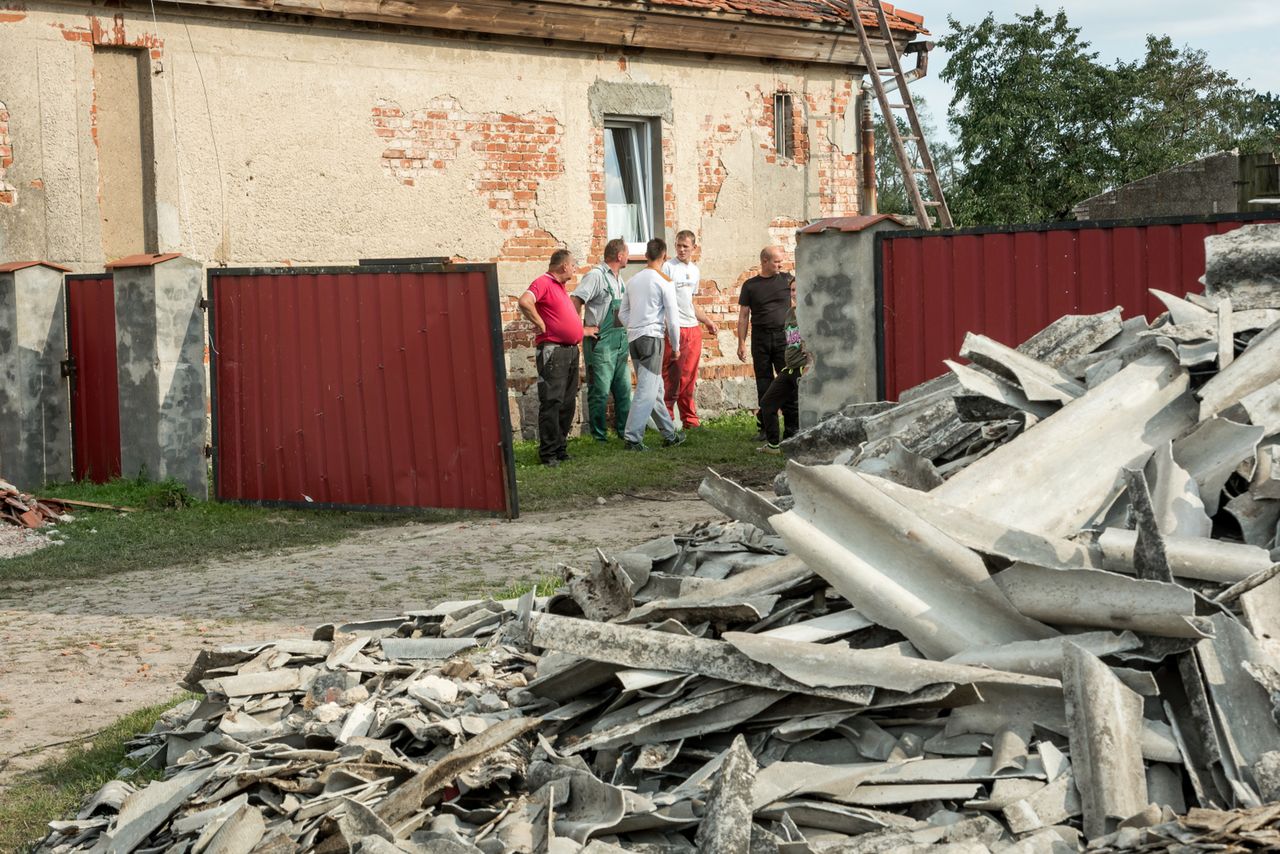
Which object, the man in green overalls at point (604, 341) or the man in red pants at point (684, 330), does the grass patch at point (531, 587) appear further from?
the man in red pants at point (684, 330)

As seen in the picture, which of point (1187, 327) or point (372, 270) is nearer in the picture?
point (1187, 327)

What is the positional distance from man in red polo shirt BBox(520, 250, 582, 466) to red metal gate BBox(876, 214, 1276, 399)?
3156mm

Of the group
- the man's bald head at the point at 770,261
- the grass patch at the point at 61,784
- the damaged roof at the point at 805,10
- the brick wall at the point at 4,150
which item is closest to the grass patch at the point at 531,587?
the grass patch at the point at 61,784

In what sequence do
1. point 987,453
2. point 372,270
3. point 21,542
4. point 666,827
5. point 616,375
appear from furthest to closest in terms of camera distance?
point 616,375, point 372,270, point 21,542, point 987,453, point 666,827

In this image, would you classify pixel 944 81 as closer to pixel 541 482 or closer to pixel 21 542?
pixel 541 482

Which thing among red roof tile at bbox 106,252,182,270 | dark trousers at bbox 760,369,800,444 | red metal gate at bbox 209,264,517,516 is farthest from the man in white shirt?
red roof tile at bbox 106,252,182,270

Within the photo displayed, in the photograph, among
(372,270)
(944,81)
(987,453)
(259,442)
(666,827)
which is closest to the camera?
(666,827)

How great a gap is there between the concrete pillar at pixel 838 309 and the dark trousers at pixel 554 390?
2.45 m

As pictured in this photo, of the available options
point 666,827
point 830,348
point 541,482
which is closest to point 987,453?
point 666,827

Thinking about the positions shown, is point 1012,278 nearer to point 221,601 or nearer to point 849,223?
point 849,223

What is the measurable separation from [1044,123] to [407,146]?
24.7 metres

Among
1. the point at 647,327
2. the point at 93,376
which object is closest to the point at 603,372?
the point at 647,327

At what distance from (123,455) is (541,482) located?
11.3ft

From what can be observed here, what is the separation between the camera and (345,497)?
36.1 ft
